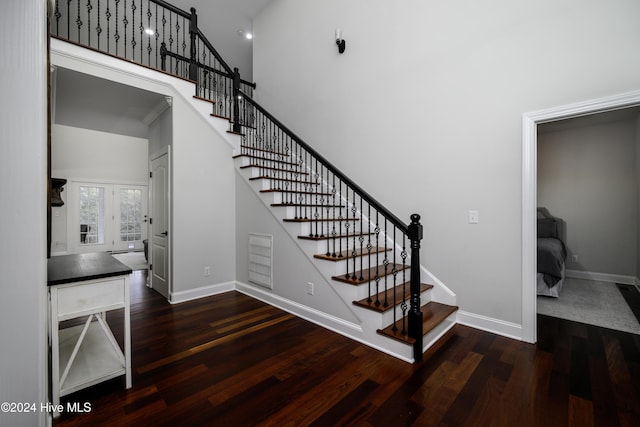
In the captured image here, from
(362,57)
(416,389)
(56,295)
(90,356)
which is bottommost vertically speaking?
(416,389)

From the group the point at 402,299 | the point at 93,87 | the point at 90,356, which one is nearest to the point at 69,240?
the point at 93,87

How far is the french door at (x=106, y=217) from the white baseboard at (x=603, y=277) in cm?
1069

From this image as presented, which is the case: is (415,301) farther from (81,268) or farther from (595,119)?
(595,119)

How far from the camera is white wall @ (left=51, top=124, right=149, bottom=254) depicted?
724 cm

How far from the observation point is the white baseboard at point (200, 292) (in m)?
3.57

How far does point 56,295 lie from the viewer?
5.10ft

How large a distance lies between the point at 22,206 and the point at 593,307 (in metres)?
5.12

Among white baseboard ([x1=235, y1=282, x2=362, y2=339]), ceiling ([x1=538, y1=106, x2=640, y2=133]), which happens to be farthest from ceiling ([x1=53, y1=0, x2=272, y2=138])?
ceiling ([x1=538, y1=106, x2=640, y2=133])

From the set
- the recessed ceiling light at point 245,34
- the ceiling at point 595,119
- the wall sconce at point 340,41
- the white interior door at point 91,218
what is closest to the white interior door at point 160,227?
the wall sconce at point 340,41

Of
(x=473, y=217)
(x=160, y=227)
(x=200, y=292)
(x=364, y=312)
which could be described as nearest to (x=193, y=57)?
(x=160, y=227)

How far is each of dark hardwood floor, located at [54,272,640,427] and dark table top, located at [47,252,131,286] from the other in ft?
2.61

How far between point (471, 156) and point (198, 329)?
3237mm

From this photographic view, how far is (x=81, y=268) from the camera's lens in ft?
5.94

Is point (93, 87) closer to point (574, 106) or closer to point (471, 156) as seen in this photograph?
point (471, 156)
